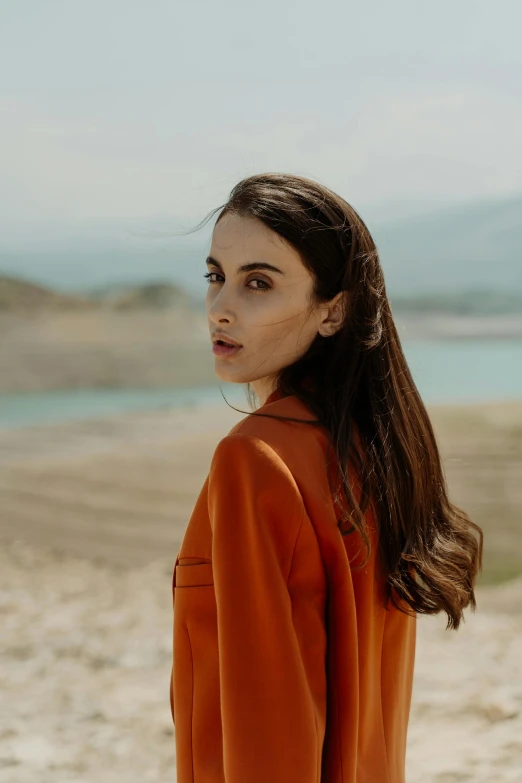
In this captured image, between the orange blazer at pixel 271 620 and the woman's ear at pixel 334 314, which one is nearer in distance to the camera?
the orange blazer at pixel 271 620

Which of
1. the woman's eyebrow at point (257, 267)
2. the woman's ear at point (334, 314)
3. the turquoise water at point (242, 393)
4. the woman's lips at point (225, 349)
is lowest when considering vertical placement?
the woman's lips at point (225, 349)

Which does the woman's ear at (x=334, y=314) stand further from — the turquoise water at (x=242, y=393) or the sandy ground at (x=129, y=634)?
the turquoise water at (x=242, y=393)

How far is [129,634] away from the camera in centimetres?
453

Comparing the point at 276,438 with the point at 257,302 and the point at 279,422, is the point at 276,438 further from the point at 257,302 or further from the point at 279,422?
the point at 257,302

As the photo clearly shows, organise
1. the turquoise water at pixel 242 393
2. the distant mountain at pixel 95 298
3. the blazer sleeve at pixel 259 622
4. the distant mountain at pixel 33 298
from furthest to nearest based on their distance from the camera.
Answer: the distant mountain at pixel 95 298
the distant mountain at pixel 33 298
the turquoise water at pixel 242 393
the blazer sleeve at pixel 259 622

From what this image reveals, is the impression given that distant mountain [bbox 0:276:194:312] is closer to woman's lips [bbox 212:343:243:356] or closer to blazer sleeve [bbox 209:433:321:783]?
woman's lips [bbox 212:343:243:356]

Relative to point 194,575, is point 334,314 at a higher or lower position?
higher

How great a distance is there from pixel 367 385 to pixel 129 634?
11.1 ft

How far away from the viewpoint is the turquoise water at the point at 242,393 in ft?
43.8

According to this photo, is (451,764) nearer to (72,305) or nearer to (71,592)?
(71,592)

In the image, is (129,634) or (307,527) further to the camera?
(129,634)

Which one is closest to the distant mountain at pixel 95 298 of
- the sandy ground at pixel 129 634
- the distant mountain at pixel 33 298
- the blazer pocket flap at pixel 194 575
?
the distant mountain at pixel 33 298

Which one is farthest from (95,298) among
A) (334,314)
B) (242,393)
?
(334,314)

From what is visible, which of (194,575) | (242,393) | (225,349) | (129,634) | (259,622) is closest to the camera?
(259,622)
